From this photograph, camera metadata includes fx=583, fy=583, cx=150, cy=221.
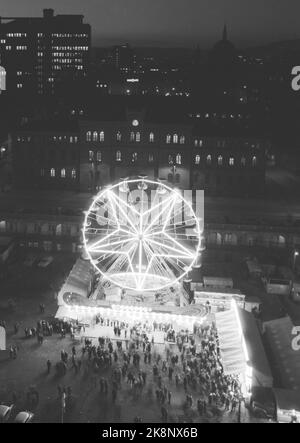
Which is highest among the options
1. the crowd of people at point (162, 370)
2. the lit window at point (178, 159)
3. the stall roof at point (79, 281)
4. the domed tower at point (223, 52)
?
the domed tower at point (223, 52)

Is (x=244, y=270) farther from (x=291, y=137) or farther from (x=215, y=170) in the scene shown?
(x=291, y=137)

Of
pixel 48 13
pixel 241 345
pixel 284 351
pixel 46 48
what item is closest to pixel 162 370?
pixel 241 345

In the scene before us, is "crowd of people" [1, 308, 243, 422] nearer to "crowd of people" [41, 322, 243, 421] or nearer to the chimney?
"crowd of people" [41, 322, 243, 421]

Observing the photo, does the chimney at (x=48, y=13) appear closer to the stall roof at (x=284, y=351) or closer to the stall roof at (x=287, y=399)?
the stall roof at (x=284, y=351)

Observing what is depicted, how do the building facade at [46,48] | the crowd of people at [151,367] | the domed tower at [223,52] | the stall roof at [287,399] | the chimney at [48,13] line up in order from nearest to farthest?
the stall roof at [287,399]
the crowd of people at [151,367]
the domed tower at [223,52]
the building facade at [46,48]
the chimney at [48,13]

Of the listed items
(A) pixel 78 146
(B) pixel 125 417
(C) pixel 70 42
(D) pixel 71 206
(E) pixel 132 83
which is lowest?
(B) pixel 125 417

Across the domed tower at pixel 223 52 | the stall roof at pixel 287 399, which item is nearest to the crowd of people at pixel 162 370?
the stall roof at pixel 287 399

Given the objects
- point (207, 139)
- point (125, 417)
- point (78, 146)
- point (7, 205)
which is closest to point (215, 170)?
point (207, 139)

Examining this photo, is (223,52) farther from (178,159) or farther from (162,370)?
(162,370)

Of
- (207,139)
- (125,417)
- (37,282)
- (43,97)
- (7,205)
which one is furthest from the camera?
(43,97)
